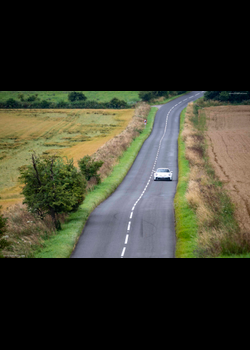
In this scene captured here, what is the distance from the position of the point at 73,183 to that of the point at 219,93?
69014 mm

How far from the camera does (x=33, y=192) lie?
21.4m

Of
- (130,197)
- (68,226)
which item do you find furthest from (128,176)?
(68,226)

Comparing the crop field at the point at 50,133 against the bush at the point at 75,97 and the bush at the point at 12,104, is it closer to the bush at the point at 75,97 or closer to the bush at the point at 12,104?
the bush at the point at 12,104

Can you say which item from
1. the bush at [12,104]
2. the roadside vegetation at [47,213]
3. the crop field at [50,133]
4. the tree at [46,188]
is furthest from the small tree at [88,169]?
the bush at [12,104]

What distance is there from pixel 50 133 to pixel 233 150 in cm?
3076

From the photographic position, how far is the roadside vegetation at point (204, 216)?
14.5 metres

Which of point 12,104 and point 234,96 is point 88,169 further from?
point 234,96

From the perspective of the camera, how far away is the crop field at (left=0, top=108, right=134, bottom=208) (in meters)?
46.2

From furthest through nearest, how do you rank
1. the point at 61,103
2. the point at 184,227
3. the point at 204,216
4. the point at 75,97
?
1. the point at 75,97
2. the point at 61,103
3. the point at 184,227
4. the point at 204,216

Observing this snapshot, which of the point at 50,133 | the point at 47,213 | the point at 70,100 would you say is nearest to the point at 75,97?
the point at 70,100

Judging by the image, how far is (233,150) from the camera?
159 ft

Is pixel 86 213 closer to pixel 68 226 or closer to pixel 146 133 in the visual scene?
pixel 68 226

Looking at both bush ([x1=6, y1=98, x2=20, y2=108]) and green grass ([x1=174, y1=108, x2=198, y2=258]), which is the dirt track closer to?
green grass ([x1=174, y1=108, x2=198, y2=258])

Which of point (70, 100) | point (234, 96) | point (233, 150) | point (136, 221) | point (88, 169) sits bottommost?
point (136, 221)
